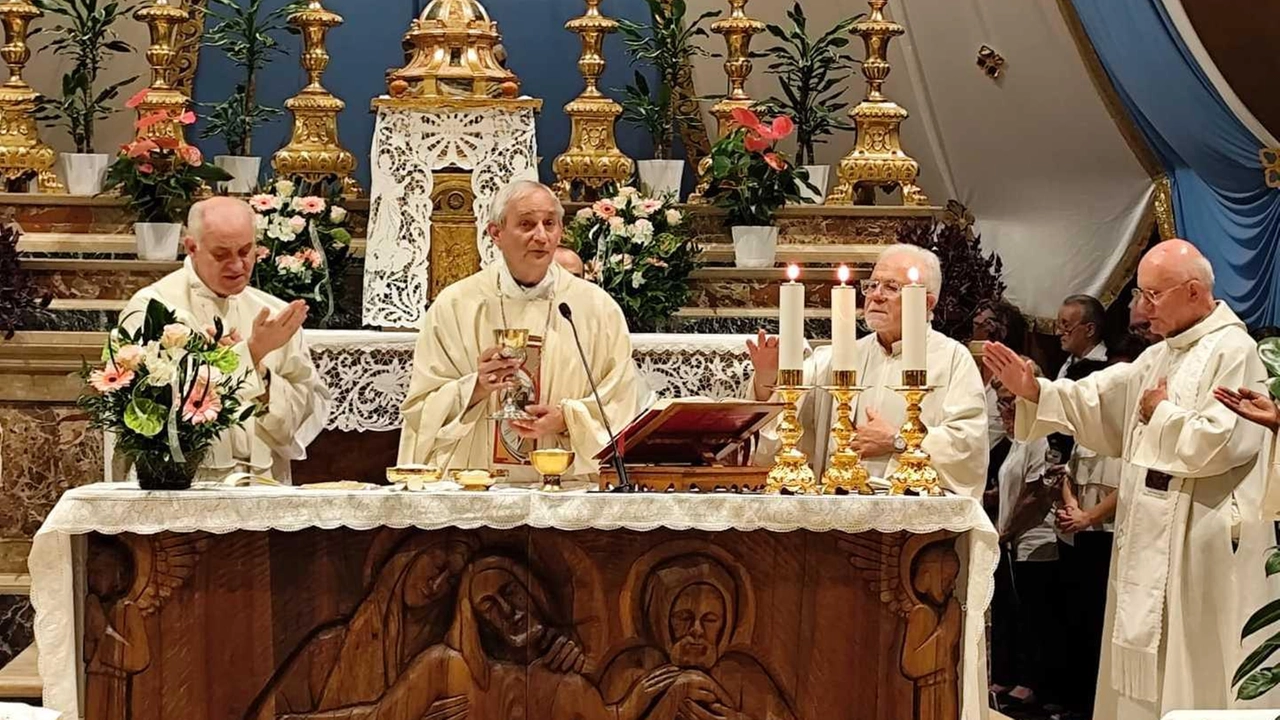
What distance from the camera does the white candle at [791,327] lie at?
5.17 meters

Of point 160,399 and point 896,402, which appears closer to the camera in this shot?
point 160,399

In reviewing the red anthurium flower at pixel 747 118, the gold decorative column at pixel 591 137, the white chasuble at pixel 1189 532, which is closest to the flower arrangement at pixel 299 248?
the gold decorative column at pixel 591 137

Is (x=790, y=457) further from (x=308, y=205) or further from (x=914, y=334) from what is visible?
(x=308, y=205)

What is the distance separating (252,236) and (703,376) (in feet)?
5.97

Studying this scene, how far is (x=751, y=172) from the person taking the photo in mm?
7996

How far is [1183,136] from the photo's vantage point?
26.4 ft

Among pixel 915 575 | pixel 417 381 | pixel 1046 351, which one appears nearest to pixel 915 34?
pixel 1046 351

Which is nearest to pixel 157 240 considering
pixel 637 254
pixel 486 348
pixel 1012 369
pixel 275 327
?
pixel 637 254

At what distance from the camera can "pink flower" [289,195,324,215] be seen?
299 inches

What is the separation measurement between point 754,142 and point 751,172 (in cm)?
14

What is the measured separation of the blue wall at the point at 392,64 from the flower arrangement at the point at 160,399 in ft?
15.6

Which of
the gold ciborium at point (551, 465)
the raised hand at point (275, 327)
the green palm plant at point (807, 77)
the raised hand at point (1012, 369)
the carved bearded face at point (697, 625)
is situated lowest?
the carved bearded face at point (697, 625)

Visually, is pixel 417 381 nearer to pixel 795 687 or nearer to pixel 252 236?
pixel 252 236

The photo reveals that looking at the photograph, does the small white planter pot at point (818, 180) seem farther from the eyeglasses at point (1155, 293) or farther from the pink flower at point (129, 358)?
the pink flower at point (129, 358)
